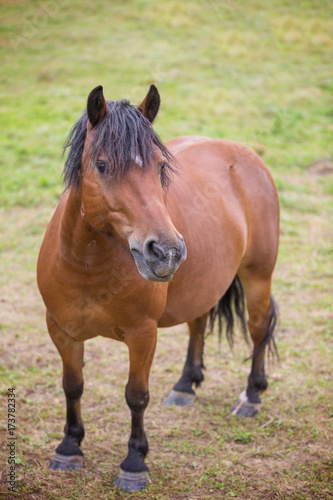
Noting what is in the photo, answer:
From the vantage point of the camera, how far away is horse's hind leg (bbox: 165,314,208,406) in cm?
Result: 433

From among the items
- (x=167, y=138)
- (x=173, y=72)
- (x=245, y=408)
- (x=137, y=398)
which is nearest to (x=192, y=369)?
(x=245, y=408)

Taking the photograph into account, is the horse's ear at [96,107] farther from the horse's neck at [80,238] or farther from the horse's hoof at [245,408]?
the horse's hoof at [245,408]

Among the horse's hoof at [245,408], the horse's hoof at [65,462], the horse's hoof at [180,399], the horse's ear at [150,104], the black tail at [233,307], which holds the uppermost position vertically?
the horse's ear at [150,104]

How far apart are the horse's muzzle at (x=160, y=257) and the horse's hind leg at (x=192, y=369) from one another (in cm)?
218

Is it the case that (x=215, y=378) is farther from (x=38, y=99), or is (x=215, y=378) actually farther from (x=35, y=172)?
(x=38, y=99)

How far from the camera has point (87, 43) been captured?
15.0 m

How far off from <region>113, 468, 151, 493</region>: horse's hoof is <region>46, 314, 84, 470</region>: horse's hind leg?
0.33m

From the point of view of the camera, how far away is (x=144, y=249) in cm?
225

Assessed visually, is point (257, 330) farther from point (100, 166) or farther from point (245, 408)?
point (100, 166)

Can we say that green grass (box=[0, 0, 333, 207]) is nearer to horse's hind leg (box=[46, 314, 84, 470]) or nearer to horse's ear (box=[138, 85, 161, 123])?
horse's hind leg (box=[46, 314, 84, 470])

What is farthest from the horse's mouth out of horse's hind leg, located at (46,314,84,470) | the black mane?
horse's hind leg, located at (46,314,84,470)

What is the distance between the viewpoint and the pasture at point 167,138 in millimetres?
3488

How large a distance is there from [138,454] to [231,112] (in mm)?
10092

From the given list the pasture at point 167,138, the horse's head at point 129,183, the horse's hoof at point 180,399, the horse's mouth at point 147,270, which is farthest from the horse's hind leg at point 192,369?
the horse's mouth at point 147,270
